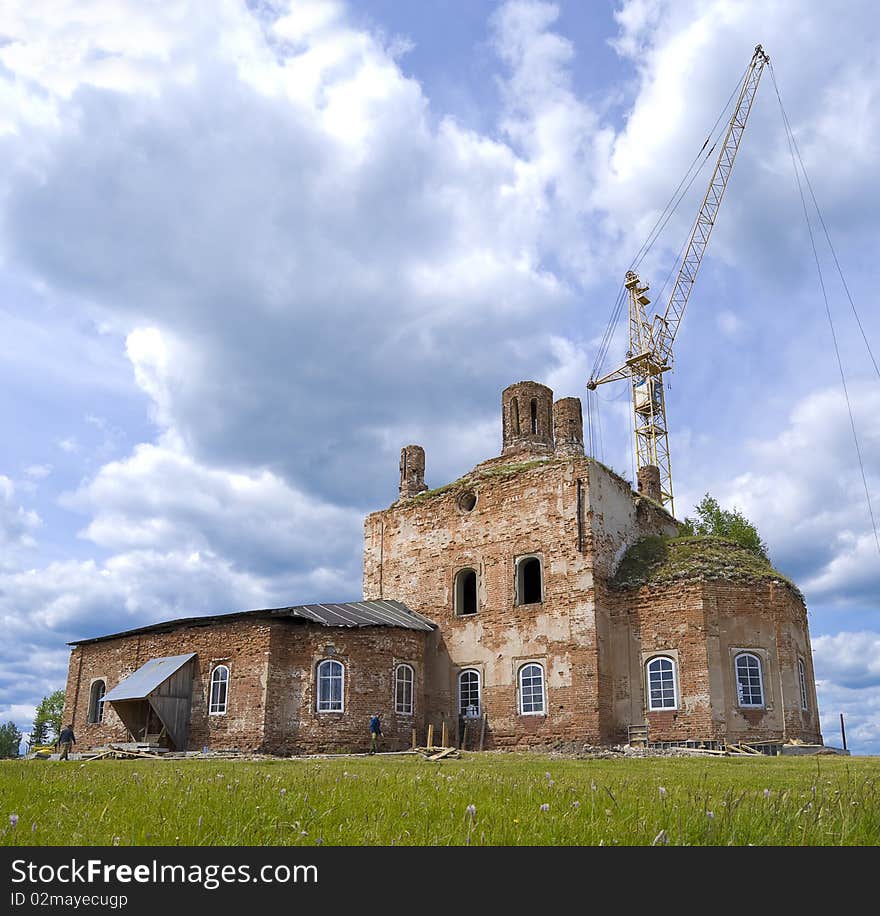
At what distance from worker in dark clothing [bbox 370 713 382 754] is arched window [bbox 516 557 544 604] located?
22.3 feet

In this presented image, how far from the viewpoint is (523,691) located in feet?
95.7

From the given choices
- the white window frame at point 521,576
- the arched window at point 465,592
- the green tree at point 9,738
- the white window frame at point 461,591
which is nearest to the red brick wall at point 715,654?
the white window frame at point 521,576

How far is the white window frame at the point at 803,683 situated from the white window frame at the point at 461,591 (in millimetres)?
11385

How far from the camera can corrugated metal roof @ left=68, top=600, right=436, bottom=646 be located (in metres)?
28.2

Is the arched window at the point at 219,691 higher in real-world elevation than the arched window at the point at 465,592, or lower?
lower

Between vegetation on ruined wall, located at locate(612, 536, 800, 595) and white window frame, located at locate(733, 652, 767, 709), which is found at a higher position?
vegetation on ruined wall, located at locate(612, 536, 800, 595)

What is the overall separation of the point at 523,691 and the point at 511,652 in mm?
1425

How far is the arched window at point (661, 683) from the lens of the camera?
27422mm

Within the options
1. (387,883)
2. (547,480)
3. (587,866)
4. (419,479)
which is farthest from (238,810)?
(419,479)

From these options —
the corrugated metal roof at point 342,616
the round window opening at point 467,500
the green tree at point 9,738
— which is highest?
the round window opening at point 467,500

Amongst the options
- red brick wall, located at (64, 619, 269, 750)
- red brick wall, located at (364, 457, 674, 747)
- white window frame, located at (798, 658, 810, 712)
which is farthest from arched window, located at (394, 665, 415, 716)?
white window frame, located at (798, 658, 810, 712)

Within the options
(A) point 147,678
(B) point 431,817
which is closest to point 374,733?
(A) point 147,678

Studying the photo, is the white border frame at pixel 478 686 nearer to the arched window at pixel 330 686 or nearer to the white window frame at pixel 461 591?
the white window frame at pixel 461 591

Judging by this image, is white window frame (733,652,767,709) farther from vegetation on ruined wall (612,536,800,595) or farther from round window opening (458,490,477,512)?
round window opening (458,490,477,512)
